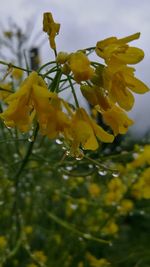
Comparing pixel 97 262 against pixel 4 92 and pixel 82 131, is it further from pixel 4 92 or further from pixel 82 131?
pixel 82 131

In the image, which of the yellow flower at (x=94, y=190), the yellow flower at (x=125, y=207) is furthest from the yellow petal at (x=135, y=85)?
the yellow flower at (x=94, y=190)

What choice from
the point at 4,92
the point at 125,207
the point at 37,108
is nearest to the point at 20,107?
the point at 37,108

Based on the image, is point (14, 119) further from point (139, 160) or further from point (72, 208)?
point (72, 208)

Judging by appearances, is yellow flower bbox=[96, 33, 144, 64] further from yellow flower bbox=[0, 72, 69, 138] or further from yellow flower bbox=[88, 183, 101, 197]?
yellow flower bbox=[88, 183, 101, 197]

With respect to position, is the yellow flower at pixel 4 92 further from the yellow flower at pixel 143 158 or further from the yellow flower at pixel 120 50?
the yellow flower at pixel 143 158

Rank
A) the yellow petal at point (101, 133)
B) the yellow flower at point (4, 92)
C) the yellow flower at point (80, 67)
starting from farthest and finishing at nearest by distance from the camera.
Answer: the yellow flower at point (4, 92) < the yellow petal at point (101, 133) < the yellow flower at point (80, 67)

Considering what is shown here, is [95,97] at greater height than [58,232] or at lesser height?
greater

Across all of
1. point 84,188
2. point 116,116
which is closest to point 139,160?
A: point 84,188
